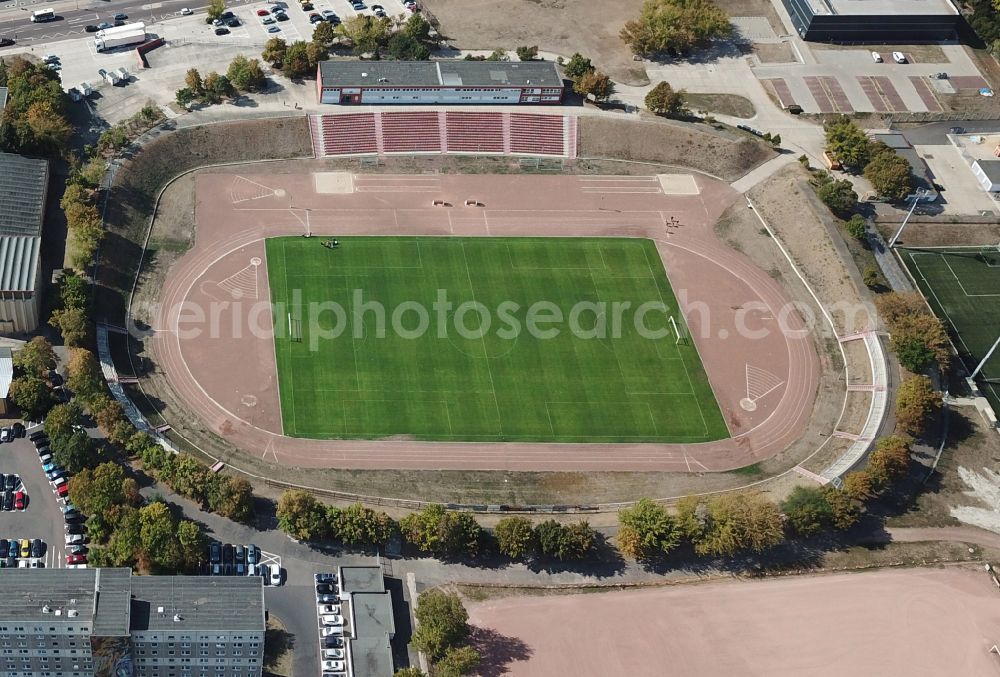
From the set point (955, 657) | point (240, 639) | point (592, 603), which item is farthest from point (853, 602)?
point (240, 639)

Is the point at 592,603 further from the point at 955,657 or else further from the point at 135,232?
the point at 135,232

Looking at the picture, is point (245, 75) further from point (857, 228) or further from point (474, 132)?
point (857, 228)

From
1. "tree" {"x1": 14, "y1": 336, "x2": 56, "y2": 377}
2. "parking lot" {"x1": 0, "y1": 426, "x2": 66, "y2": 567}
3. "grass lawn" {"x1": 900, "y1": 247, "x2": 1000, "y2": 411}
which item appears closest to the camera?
"parking lot" {"x1": 0, "y1": 426, "x2": 66, "y2": 567}

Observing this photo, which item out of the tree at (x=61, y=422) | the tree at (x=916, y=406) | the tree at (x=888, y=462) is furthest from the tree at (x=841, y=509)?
the tree at (x=61, y=422)

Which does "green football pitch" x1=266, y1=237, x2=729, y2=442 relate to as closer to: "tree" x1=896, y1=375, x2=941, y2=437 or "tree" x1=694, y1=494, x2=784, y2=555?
"tree" x1=694, y1=494, x2=784, y2=555

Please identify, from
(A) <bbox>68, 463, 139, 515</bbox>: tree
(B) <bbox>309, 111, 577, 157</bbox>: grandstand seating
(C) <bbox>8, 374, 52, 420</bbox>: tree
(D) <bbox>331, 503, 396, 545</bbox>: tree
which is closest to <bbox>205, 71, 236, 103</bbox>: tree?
(B) <bbox>309, 111, 577, 157</bbox>: grandstand seating

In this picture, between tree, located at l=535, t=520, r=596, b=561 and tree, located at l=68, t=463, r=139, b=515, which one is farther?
tree, located at l=535, t=520, r=596, b=561
